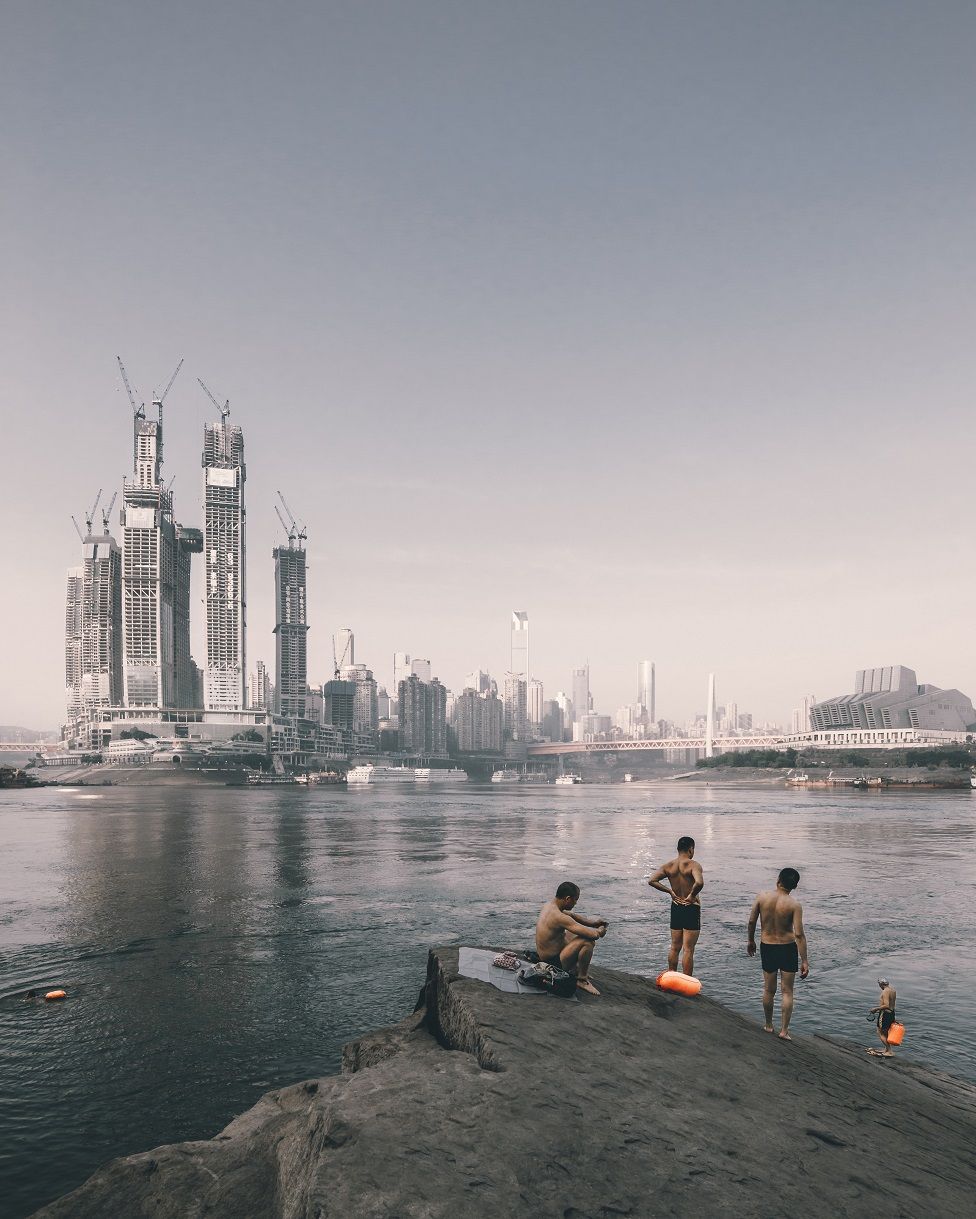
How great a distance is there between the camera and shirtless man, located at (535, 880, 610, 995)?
35.9 feet

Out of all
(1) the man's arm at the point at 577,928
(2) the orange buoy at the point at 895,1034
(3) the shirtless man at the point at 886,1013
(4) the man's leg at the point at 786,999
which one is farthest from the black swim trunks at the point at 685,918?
(2) the orange buoy at the point at 895,1034

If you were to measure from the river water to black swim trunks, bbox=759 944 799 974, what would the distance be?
5093 mm

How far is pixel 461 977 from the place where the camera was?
1115 centimetres

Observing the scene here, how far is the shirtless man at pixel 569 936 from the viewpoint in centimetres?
1095

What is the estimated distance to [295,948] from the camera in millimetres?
22328

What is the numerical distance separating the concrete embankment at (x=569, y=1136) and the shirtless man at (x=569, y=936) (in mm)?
550

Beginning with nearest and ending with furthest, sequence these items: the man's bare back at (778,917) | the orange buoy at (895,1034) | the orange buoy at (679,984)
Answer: the man's bare back at (778,917)
the orange buoy at (679,984)
the orange buoy at (895,1034)

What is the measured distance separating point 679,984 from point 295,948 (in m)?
14.2

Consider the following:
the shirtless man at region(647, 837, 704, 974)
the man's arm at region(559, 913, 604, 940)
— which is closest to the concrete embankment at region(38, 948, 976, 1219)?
the man's arm at region(559, 913, 604, 940)

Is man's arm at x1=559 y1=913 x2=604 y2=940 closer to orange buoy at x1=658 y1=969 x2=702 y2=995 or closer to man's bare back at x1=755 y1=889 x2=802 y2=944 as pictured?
orange buoy at x1=658 y1=969 x2=702 y2=995

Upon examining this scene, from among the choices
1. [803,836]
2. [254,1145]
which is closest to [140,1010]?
[254,1145]

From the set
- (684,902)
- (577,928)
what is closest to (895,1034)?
(684,902)

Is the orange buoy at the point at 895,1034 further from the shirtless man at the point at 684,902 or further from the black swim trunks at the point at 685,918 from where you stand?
the black swim trunks at the point at 685,918

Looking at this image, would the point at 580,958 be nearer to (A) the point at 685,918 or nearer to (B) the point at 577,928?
(B) the point at 577,928
